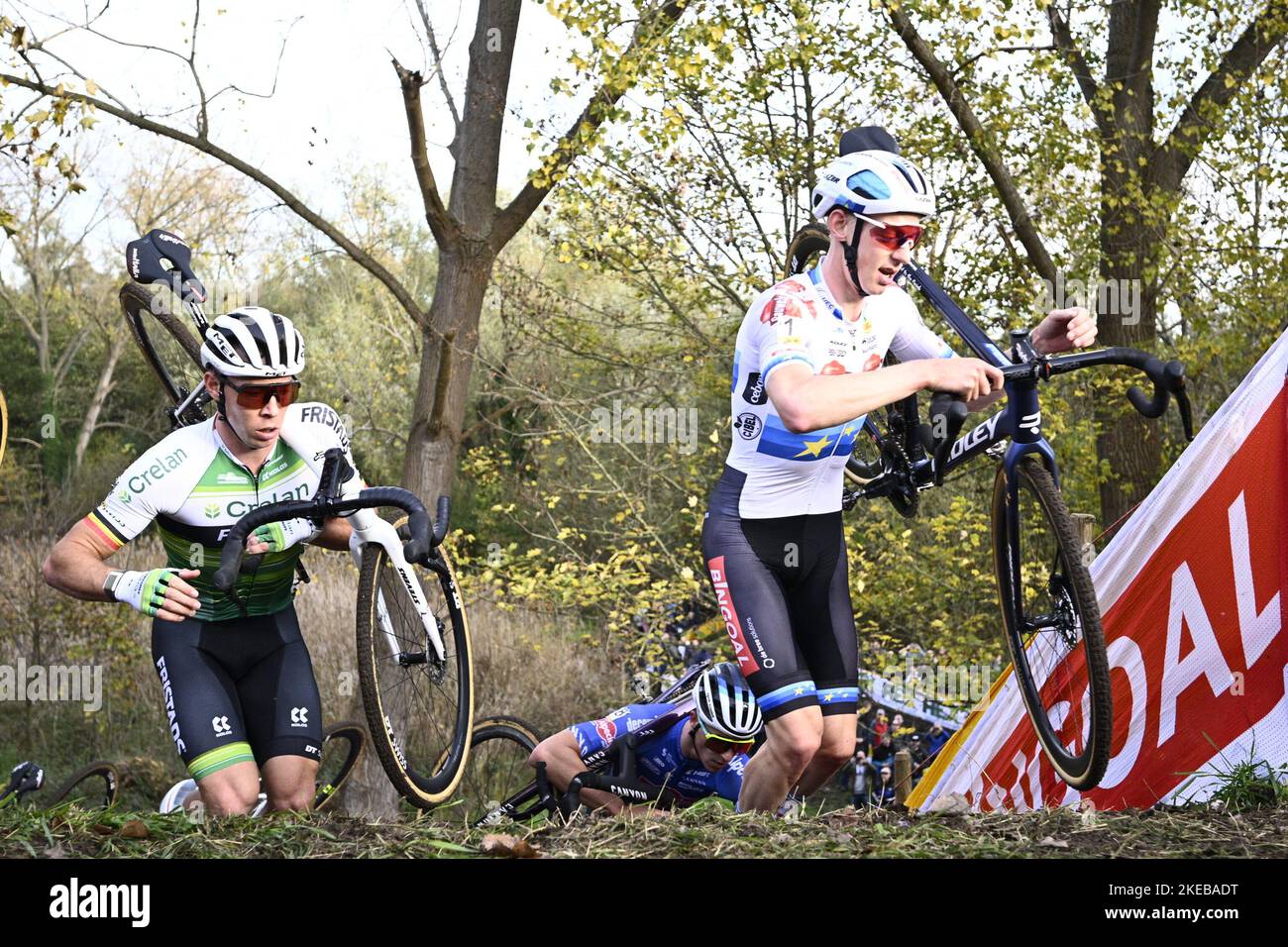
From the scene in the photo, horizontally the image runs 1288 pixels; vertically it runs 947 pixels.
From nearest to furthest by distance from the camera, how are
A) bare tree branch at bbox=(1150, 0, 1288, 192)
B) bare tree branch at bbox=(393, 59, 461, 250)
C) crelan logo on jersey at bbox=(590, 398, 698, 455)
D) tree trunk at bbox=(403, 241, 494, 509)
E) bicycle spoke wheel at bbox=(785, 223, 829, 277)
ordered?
bicycle spoke wheel at bbox=(785, 223, 829, 277) → bare tree branch at bbox=(393, 59, 461, 250) → tree trunk at bbox=(403, 241, 494, 509) → bare tree branch at bbox=(1150, 0, 1288, 192) → crelan logo on jersey at bbox=(590, 398, 698, 455)

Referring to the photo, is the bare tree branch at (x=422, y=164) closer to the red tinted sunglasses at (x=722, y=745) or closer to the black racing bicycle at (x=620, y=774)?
the black racing bicycle at (x=620, y=774)

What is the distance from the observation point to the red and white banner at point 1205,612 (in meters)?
4.72

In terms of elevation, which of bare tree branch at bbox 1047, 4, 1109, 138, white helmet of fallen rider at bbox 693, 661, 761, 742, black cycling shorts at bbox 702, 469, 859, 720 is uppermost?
bare tree branch at bbox 1047, 4, 1109, 138

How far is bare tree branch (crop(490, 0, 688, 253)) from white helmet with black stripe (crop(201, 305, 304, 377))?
19.2 feet

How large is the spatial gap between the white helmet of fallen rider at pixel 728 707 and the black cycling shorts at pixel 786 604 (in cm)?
34

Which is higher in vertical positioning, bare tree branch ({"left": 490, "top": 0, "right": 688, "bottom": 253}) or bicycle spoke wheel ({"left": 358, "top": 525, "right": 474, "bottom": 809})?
bare tree branch ({"left": 490, "top": 0, "right": 688, "bottom": 253})

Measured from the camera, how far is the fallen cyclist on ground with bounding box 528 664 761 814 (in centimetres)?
545

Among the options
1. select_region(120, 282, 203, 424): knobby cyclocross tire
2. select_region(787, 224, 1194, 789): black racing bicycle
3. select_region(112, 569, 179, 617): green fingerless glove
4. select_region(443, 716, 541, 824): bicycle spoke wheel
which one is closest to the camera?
select_region(112, 569, 179, 617): green fingerless glove

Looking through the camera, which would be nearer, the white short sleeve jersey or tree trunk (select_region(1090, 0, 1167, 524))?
the white short sleeve jersey

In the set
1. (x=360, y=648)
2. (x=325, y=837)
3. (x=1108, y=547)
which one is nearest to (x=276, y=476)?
(x=360, y=648)

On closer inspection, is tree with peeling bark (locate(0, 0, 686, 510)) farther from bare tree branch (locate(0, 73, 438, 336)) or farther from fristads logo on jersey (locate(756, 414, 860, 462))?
fristads logo on jersey (locate(756, 414, 860, 462))

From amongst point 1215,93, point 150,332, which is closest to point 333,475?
point 150,332

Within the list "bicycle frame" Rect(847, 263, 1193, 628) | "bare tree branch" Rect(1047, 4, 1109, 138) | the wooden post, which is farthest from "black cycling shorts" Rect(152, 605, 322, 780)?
"bare tree branch" Rect(1047, 4, 1109, 138)

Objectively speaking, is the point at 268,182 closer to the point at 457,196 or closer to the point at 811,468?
the point at 457,196
